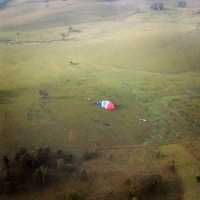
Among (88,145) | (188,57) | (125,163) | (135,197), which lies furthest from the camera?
(188,57)

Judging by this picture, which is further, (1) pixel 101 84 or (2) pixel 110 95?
(1) pixel 101 84

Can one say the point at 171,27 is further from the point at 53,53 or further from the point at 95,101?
the point at 95,101

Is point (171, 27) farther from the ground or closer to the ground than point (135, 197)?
closer to the ground

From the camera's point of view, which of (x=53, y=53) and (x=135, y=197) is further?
(x=53, y=53)

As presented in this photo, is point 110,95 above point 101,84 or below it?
above

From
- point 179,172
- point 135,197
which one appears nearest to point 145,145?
point 179,172

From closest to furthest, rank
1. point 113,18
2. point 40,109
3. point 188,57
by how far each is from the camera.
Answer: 1. point 40,109
2. point 188,57
3. point 113,18

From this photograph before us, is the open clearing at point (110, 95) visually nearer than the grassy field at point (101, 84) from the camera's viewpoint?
Yes

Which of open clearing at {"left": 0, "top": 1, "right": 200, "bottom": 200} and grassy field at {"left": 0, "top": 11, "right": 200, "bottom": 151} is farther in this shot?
grassy field at {"left": 0, "top": 11, "right": 200, "bottom": 151}
